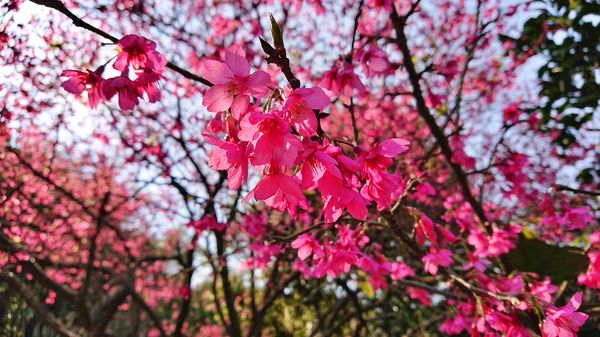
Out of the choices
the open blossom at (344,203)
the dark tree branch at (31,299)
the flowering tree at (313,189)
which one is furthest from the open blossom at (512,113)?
the dark tree branch at (31,299)

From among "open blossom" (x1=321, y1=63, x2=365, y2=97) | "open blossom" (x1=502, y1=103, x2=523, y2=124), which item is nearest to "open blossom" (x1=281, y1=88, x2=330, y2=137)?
"open blossom" (x1=321, y1=63, x2=365, y2=97)

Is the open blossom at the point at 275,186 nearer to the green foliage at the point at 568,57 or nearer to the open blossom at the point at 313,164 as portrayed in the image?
the open blossom at the point at 313,164

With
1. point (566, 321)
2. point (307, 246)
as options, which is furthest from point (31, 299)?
point (566, 321)

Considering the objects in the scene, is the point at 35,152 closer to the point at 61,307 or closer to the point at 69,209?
the point at 69,209

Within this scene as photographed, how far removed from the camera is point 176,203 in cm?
970

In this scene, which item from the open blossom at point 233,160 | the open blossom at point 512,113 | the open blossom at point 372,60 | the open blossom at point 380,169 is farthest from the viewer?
the open blossom at point 512,113

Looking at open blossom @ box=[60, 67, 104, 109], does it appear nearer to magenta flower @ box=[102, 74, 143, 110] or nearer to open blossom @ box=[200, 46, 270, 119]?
magenta flower @ box=[102, 74, 143, 110]

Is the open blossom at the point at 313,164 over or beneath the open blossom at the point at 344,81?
beneath

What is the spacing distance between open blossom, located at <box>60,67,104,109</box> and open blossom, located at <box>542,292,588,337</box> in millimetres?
2063

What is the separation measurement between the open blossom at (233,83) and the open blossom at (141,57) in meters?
0.45

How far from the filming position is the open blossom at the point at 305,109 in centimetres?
123

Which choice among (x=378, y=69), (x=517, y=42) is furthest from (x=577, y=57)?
(x=378, y=69)

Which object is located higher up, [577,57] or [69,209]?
[69,209]

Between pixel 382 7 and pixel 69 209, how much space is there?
31.2 ft
